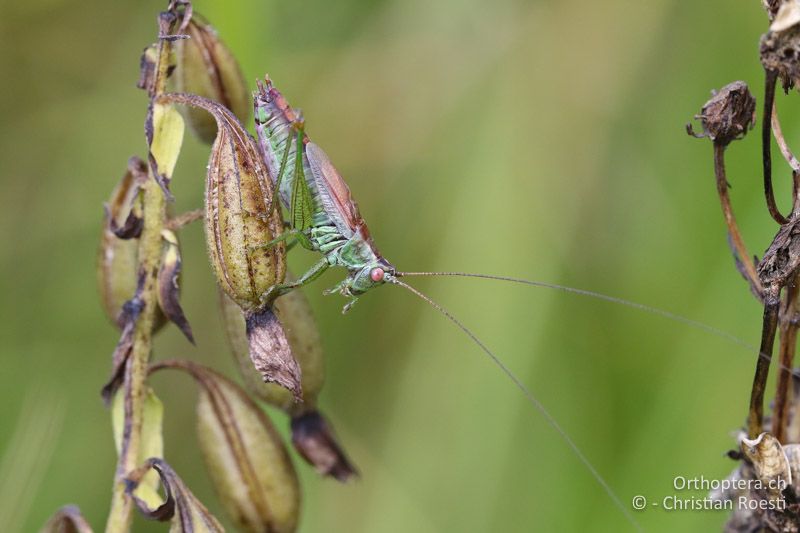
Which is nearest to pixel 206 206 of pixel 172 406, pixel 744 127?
pixel 744 127

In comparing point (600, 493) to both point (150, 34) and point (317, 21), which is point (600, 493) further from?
point (150, 34)

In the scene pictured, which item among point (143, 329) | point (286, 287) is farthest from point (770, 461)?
point (143, 329)

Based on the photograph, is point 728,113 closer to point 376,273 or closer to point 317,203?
point 376,273

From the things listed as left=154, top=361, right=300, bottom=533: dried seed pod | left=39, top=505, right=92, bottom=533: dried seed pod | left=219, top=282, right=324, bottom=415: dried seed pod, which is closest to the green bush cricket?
left=219, top=282, right=324, bottom=415: dried seed pod

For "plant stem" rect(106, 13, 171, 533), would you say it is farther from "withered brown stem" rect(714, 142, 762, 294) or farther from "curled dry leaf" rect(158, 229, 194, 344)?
"withered brown stem" rect(714, 142, 762, 294)

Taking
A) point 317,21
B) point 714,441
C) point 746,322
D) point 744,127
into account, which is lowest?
point 714,441

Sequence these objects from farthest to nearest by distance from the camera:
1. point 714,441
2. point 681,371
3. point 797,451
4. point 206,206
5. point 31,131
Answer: point 31,131, point 681,371, point 714,441, point 206,206, point 797,451
